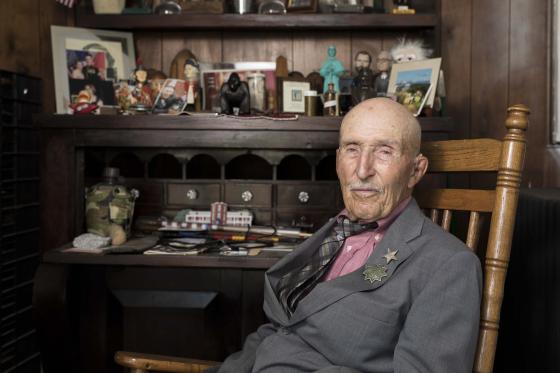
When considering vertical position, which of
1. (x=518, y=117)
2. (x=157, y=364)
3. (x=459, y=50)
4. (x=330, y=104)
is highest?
(x=459, y=50)

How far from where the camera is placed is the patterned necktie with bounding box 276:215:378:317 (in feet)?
4.79

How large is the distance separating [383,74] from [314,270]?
3.93ft

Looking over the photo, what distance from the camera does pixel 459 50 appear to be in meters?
2.49

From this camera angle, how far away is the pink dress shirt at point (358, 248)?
1.41m

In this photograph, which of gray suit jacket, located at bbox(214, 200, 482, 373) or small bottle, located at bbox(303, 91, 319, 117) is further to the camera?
small bottle, located at bbox(303, 91, 319, 117)

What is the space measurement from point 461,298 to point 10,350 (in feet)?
5.87

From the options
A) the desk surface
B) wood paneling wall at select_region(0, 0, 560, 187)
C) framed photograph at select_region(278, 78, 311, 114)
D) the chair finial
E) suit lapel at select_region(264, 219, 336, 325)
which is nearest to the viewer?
the chair finial

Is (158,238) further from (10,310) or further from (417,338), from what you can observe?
(417,338)

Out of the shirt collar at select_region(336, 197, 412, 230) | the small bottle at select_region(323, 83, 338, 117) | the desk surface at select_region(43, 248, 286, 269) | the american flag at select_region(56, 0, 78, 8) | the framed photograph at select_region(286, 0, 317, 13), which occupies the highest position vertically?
the american flag at select_region(56, 0, 78, 8)

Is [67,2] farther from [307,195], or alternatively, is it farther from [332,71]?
Result: [307,195]

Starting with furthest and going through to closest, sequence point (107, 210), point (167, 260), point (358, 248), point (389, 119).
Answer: point (107, 210), point (167, 260), point (358, 248), point (389, 119)

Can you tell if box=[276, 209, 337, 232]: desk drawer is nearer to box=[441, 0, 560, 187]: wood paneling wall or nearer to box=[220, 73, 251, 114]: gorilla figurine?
box=[220, 73, 251, 114]: gorilla figurine

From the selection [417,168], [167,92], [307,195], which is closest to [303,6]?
[167,92]

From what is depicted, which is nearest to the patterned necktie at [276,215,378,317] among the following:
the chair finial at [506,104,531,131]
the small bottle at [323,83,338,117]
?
the chair finial at [506,104,531,131]
